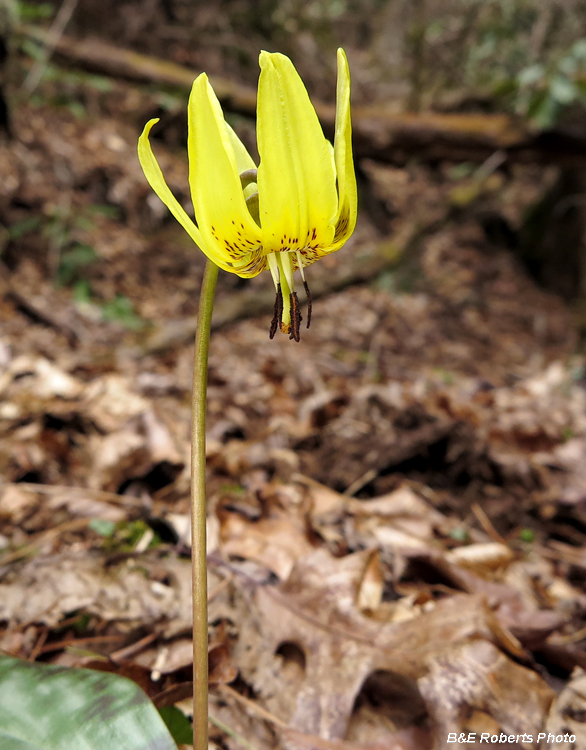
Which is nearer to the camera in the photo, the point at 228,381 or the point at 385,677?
the point at 385,677

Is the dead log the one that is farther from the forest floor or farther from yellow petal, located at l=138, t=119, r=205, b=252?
yellow petal, located at l=138, t=119, r=205, b=252

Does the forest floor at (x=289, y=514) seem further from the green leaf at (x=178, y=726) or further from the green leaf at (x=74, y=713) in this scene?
the green leaf at (x=74, y=713)

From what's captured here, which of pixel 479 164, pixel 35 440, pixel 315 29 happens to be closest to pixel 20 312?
pixel 35 440

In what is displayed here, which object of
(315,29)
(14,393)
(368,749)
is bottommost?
(368,749)

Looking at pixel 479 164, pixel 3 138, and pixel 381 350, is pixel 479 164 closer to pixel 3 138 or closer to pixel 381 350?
pixel 381 350

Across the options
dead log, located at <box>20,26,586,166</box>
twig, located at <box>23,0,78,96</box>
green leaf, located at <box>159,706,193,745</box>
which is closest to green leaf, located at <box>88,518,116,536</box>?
green leaf, located at <box>159,706,193,745</box>

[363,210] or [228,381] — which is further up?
[363,210]
